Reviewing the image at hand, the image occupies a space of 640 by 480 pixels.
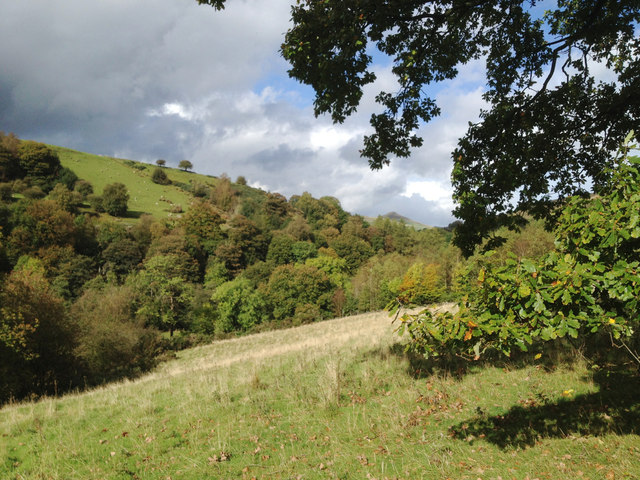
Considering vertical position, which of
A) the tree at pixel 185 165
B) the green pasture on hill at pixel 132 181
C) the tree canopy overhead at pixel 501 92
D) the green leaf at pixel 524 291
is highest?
the tree at pixel 185 165

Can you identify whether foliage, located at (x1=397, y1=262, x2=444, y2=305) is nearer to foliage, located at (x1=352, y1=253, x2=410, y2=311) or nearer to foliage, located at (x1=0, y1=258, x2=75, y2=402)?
foliage, located at (x1=352, y1=253, x2=410, y2=311)

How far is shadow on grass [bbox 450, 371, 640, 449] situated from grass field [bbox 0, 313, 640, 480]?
24 millimetres

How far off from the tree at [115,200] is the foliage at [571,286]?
87.4 m

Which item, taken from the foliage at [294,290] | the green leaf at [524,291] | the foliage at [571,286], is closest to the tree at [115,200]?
the foliage at [294,290]

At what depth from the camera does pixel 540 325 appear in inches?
122

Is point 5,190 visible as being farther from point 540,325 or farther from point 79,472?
point 540,325

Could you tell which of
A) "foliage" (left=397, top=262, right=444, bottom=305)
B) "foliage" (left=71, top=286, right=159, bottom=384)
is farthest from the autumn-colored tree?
"foliage" (left=71, top=286, right=159, bottom=384)

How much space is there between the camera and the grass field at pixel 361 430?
5152 millimetres

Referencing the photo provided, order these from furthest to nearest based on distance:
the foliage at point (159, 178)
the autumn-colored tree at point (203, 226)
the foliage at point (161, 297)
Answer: the foliage at point (159, 178) < the autumn-colored tree at point (203, 226) < the foliage at point (161, 297)

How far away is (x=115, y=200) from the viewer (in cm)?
7594

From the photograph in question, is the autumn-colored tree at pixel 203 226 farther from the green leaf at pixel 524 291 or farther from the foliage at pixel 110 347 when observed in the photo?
the green leaf at pixel 524 291

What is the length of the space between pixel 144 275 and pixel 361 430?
46241mm

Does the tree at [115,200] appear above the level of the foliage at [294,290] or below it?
above

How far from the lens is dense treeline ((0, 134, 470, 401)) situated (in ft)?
67.1
